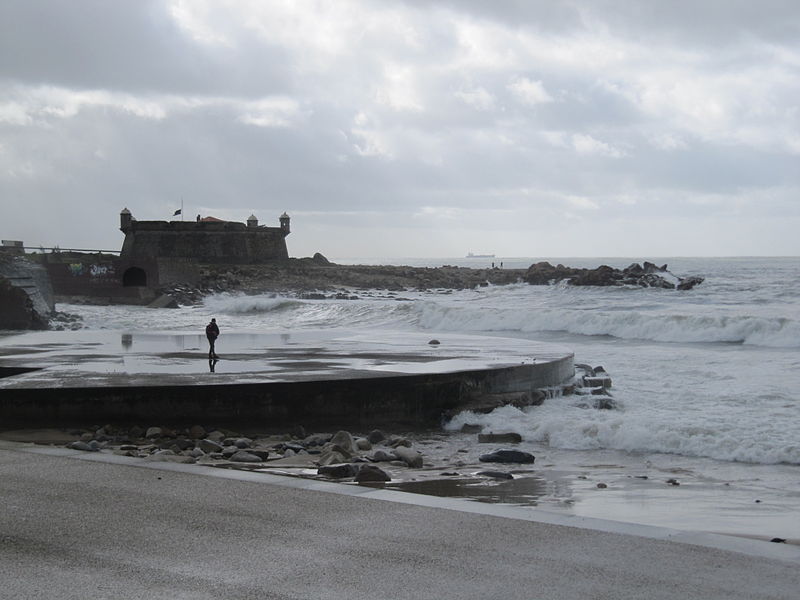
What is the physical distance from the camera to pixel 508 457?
880 cm

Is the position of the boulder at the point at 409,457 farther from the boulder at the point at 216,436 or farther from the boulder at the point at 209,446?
the boulder at the point at 216,436

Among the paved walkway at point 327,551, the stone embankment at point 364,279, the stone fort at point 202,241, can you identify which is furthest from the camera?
the stone fort at point 202,241

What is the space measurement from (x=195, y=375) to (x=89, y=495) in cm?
523

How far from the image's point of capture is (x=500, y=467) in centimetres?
849

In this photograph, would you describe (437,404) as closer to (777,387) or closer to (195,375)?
(195,375)

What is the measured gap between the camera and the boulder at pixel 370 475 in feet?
23.3

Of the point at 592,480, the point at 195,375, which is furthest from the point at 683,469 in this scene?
the point at 195,375

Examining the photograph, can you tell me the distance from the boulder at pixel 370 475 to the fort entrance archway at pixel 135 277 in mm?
34934

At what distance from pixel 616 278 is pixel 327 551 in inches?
2103

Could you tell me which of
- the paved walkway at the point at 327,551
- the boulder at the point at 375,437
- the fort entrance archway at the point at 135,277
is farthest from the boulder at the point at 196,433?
the fort entrance archway at the point at 135,277

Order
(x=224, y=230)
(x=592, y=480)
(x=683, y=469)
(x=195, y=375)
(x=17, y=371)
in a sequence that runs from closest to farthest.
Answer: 1. (x=592, y=480)
2. (x=683, y=469)
3. (x=195, y=375)
4. (x=17, y=371)
5. (x=224, y=230)

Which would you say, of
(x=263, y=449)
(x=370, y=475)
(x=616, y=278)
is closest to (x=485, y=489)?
(x=370, y=475)

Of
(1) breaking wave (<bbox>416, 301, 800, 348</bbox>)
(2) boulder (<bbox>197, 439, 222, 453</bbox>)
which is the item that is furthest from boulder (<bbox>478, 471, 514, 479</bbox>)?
(1) breaking wave (<bbox>416, 301, 800, 348</bbox>)

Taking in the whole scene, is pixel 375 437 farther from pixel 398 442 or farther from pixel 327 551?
pixel 327 551
